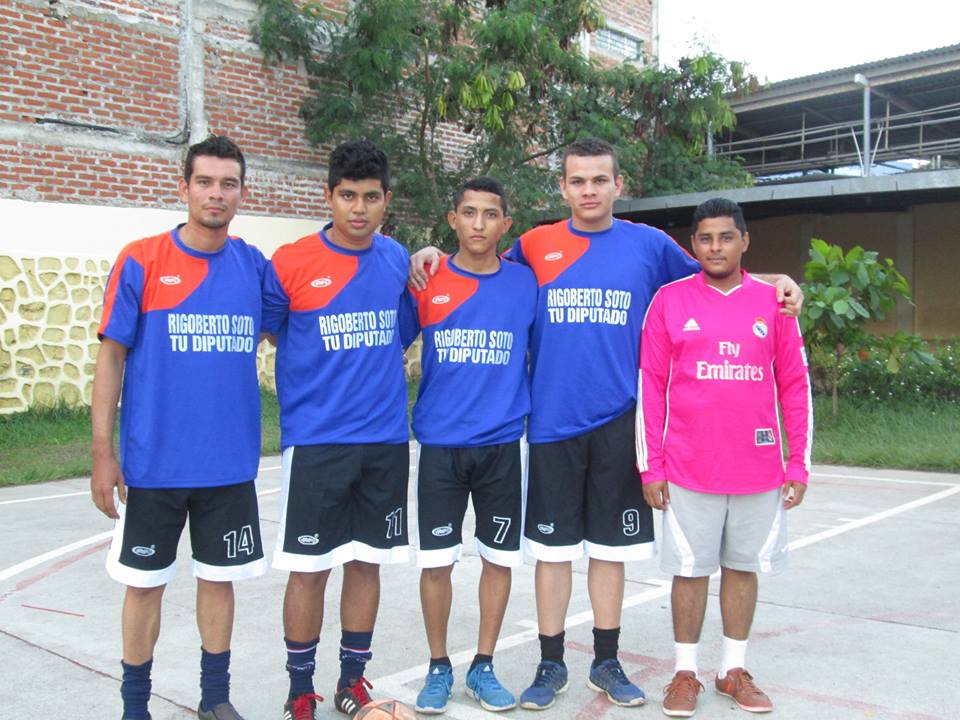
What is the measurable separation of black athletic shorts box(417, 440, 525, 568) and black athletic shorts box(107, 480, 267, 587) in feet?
2.18

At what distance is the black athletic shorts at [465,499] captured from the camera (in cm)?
377

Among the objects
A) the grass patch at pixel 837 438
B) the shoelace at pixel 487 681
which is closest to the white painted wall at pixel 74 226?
the grass patch at pixel 837 438

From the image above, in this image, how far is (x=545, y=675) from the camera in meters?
3.85

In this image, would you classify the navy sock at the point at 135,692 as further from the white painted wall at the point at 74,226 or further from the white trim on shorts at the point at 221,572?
the white painted wall at the point at 74,226

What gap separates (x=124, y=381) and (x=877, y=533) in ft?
18.1

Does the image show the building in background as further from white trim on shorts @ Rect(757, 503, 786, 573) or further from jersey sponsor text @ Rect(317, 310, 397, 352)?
white trim on shorts @ Rect(757, 503, 786, 573)

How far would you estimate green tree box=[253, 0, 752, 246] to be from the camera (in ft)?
43.5

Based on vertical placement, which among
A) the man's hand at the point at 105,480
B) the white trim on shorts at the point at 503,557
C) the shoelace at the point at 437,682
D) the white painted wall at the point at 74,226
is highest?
the white painted wall at the point at 74,226

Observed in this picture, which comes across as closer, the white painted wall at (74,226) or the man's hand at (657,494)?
the man's hand at (657,494)

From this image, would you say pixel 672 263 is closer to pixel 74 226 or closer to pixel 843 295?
pixel 843 295

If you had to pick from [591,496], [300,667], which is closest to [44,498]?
[300,667]

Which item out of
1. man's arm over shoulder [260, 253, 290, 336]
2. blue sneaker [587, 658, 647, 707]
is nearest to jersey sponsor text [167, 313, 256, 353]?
man's arm over shoulder [260, 253, 290, 336]

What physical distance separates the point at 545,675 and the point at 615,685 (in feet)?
0.92

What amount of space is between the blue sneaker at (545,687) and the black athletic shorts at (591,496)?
0.44 m
